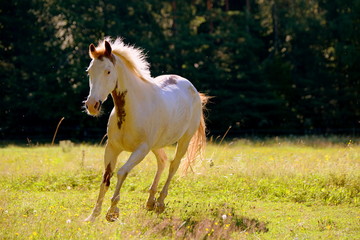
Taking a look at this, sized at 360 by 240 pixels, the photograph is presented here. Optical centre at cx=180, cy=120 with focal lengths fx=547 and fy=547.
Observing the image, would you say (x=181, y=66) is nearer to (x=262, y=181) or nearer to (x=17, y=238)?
(x=262, y=181)

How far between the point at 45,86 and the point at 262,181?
68.6ft

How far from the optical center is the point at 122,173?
733 centimetres

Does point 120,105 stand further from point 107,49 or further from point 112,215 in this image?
point 112,215

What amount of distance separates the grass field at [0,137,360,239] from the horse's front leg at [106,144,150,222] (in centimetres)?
16

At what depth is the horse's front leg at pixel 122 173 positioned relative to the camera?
23.5ft

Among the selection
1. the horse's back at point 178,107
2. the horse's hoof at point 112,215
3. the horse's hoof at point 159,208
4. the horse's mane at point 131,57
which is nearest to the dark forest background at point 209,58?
the horse's back at point 178,107

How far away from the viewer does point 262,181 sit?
36.3ft

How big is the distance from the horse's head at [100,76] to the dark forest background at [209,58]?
22152 mm

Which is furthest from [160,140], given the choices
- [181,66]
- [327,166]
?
[181,66]

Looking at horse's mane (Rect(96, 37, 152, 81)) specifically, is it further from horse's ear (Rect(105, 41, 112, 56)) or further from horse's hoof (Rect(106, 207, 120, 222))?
horse's hoof (Rect(106, 207, 120, 222))

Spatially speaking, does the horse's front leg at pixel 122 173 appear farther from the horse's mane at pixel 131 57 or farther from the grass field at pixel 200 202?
the horse's mane at pixel 131 57

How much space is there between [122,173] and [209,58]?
26.1 meters

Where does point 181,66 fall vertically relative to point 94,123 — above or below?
above

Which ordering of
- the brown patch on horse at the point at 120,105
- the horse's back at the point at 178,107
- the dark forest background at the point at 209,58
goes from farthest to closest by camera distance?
1. the dark forest background at the point at 209,58
2. the horse's back at the point at 178,107
3. the brown patch on horse at the point at 120,105
